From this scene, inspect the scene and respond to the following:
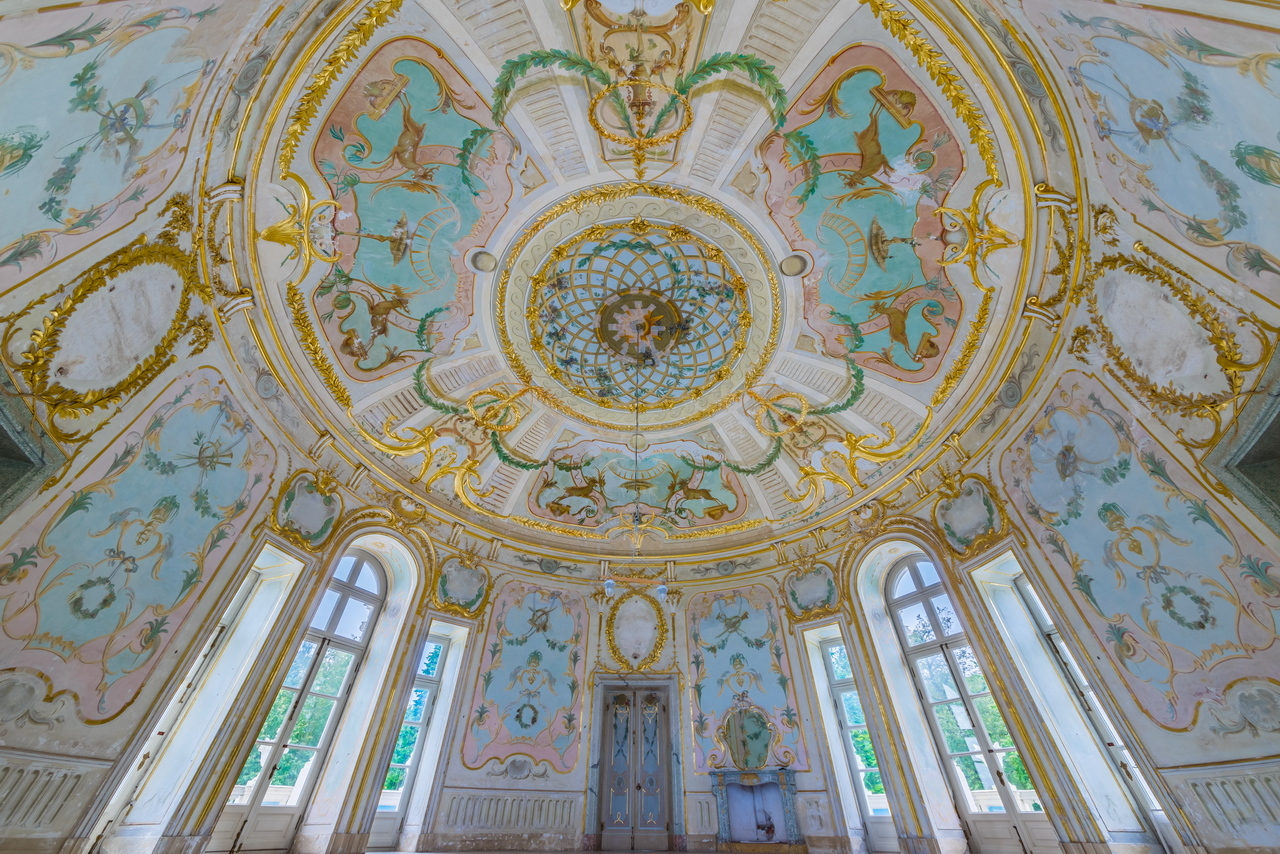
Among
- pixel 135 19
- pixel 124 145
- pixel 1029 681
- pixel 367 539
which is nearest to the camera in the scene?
pixel 135 19

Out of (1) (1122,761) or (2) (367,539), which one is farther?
(2) (367,539)

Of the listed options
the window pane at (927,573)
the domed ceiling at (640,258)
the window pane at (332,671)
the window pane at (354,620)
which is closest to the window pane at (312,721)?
the window pane at (332,671)

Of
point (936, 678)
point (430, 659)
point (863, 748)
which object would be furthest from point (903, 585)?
point (430, 659)

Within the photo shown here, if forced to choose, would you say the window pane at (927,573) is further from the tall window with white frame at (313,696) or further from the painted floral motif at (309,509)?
the painted floral motif at (309,509)

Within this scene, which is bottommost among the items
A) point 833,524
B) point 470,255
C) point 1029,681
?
point 1029,681

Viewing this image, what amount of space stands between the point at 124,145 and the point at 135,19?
91 centimetres

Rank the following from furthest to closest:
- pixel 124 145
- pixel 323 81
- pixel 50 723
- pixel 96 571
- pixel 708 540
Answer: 1. pixel 708 540
2. pixel 323 81
3. pixel 96 571
4. pixel 50 723
5. pixel 124 145

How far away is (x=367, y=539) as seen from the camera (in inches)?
330

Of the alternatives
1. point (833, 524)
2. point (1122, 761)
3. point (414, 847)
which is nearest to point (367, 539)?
point (414, 847)

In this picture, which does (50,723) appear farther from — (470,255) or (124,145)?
(470,255)

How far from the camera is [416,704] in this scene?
8.26 metres

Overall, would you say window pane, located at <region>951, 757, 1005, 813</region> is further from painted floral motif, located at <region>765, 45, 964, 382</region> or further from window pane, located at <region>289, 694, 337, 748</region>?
window pane, located at <region>289, 694, 337, 748</region>

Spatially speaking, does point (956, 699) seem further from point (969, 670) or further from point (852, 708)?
point (852, 708)

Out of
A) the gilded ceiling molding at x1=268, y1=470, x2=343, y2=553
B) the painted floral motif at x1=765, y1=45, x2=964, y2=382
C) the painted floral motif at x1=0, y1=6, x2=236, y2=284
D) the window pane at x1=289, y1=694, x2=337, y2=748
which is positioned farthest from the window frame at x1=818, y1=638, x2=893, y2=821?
the painted floral motif at x1=0, y1=6, x2=236, y2=284
